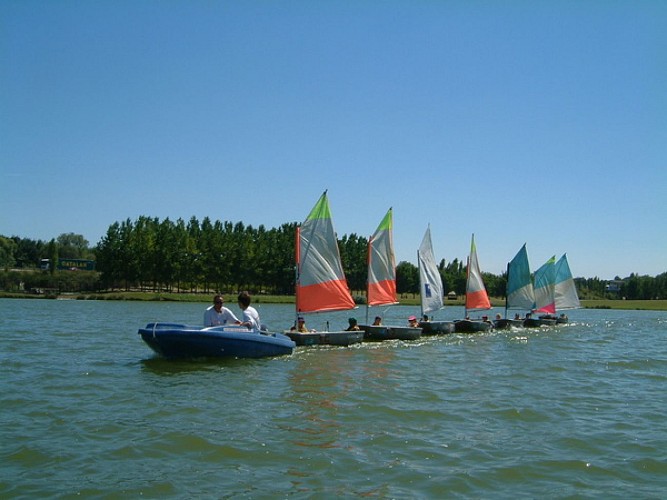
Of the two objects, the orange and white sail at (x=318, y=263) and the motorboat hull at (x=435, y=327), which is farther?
the motorboat hull at (x=435, y=327)

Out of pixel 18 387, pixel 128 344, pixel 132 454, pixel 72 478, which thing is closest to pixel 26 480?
pixel 72 478

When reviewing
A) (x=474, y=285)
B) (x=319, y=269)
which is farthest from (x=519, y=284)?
(x=319, y=269)

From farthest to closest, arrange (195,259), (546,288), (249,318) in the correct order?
(195,259), (546,288), (249,318)

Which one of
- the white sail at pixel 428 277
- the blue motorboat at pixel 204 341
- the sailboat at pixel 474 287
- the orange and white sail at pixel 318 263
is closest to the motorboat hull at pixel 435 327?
the white sail at pixel 428 277

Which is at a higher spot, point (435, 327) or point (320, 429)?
point (435, 327)

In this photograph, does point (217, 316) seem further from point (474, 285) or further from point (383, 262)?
point (474, 285)

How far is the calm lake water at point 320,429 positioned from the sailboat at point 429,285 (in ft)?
49.1

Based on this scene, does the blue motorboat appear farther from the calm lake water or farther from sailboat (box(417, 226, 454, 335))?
sailboat (box(417, 226, 454, 335))

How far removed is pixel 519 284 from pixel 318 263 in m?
30.7

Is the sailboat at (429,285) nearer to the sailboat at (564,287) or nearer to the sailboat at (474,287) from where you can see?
the sailboat at (474,287)

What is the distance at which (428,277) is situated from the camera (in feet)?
135

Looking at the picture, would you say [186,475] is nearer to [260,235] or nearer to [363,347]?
[363,347]

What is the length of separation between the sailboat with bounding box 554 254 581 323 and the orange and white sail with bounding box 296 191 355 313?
140 feet

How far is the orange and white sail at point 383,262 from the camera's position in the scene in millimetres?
36469
